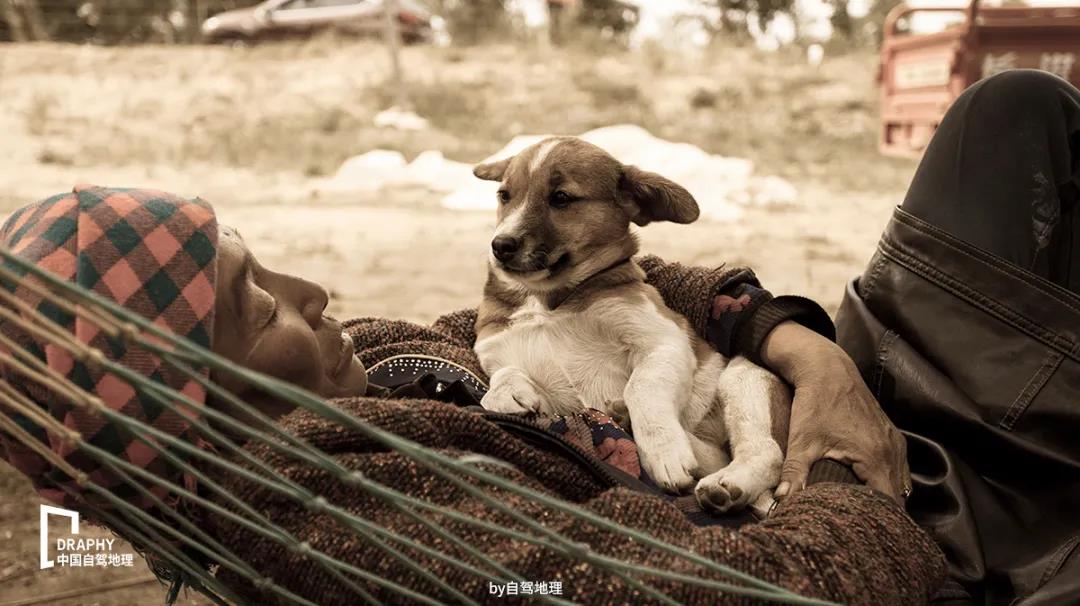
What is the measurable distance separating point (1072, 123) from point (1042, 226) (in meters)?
0.24

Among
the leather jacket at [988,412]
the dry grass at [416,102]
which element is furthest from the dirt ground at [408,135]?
the leather jacket at [988,412]

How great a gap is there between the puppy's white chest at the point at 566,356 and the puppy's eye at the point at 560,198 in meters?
0.34

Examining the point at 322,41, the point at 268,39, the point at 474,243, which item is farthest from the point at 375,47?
the point at 474,243

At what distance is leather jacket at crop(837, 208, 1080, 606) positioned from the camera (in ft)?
6.17

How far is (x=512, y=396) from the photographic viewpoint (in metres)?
2.24

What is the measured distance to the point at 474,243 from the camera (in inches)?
318

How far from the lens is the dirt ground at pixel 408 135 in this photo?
298 inches

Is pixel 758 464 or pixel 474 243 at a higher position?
pixel 758 464

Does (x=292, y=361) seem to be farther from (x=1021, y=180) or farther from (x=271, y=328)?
(x=1021, y=180)

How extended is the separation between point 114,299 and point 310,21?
18077 millimetres

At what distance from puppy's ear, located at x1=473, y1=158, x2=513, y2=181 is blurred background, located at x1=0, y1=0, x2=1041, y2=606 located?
286 centimetres

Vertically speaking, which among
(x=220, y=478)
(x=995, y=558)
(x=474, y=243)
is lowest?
(x=474, y=243)

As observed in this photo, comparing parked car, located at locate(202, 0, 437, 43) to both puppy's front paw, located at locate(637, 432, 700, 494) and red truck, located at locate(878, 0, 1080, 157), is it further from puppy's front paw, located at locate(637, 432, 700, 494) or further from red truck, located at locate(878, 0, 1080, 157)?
puppy's front paw, located at locate(637, 432, 700, 494)

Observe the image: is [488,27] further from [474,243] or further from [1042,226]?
[1042,226]
